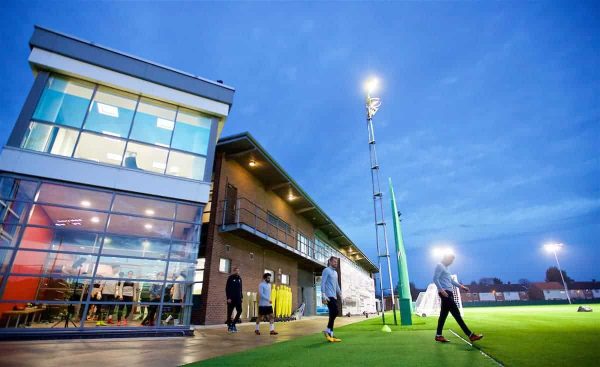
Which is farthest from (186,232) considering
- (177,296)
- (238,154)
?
(238,154)

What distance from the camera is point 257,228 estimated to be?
16.0 meters

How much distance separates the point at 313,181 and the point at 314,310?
9206 cm

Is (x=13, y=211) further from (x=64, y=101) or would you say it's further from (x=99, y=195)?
(x=64, y=101)

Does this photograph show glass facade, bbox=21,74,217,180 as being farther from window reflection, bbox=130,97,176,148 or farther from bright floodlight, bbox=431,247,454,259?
bright floodlight, bbox=431,247,454,259

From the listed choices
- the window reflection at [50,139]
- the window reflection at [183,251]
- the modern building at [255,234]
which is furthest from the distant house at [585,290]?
the window reflection at [50,139]

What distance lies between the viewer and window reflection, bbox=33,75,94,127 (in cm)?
873

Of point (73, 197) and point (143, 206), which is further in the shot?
point (143, 206)

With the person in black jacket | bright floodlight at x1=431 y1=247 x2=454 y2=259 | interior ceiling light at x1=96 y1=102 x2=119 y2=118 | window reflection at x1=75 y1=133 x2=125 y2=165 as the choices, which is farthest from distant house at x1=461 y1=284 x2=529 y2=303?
interior ceiling light at x1=96 y1=102 x2=119 y2=118

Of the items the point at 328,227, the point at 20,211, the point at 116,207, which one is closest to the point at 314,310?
the point at 328,227

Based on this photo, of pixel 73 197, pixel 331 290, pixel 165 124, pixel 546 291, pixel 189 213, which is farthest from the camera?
pixel 546 291

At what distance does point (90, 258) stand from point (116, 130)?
4.30m

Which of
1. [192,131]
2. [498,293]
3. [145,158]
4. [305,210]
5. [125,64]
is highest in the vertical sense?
[125,64]

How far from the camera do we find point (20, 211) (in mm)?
7676

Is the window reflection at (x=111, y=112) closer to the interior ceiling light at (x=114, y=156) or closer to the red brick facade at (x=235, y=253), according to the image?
the interior ceiling light at (x=114, y=156)
